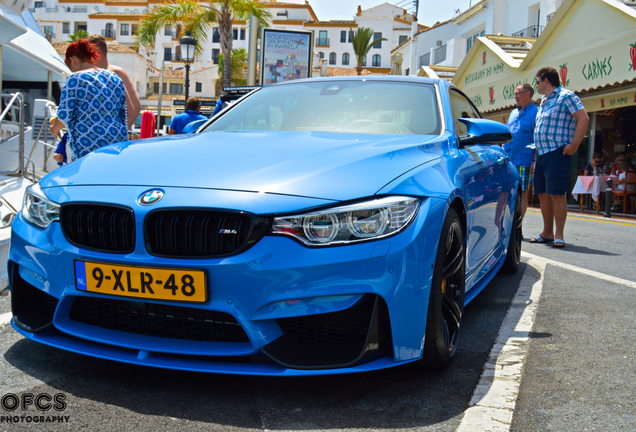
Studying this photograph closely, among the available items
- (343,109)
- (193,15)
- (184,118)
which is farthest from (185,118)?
(193,15)

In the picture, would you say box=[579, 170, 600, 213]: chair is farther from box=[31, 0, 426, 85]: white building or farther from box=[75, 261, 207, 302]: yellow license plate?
box=[31, 0, 426, 85]: white building

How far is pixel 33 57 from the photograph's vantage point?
13.7 meters

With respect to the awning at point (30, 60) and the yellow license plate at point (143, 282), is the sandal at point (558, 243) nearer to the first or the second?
the yellow license plate at point (143, 282)

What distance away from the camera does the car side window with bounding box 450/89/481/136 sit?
3631 mm

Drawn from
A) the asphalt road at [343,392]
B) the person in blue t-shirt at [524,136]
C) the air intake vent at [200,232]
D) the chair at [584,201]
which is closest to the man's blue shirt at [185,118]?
the person in blue t-shirt at [524,136]

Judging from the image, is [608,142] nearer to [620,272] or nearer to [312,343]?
[620,272]

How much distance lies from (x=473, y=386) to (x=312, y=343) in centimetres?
73

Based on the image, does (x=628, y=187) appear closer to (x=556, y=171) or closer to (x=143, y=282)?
(x=556, y=171)

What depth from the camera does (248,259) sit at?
6.96 feet

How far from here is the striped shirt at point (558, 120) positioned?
6660 mm

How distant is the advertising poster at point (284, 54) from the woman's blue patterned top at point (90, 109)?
28.2 feet

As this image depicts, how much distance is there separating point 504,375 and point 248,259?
1.27 meters

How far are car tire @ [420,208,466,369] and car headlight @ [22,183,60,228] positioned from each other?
1.53 m

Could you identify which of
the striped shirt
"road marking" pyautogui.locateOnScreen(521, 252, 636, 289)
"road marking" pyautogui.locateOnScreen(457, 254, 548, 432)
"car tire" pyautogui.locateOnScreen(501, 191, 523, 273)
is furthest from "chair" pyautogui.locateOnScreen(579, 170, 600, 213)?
"road marking" pyautogui.locateOnScreen(457, 254, 548, 432)
